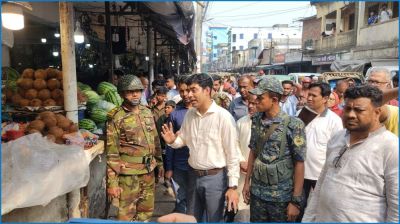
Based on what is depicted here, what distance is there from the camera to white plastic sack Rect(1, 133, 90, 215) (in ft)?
8.68

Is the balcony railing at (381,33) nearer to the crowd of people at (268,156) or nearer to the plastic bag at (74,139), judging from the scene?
the crowd of people at (268,156)

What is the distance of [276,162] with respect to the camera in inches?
120

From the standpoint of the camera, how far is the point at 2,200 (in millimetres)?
2500

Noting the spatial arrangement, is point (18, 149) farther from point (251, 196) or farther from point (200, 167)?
point (251, 196)

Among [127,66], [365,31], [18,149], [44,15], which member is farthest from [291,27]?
[18,149]

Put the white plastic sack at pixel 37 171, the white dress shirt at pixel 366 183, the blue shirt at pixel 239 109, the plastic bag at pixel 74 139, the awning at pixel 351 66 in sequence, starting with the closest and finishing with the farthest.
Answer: the white dress shirt at pixel 366 183
the white plastic sack at pixel 37 171
the plastic bag at pixel 74 139
the blue shirt at pixel 239 109
the awning at pixel 351 66

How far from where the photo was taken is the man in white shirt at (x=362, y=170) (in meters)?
2.12

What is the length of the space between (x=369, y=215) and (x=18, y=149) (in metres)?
2.75

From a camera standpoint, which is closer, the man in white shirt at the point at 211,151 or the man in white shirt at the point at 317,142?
the man in white shirt at the point at 211,151

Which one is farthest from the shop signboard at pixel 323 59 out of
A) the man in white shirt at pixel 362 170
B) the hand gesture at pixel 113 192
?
the man in white shirt at pixel 362 170

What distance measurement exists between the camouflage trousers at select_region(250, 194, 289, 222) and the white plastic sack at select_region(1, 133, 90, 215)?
1.71m

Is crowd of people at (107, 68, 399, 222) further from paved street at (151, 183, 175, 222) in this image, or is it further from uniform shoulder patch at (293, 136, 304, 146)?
paved street at (151, 183, 175, 222)

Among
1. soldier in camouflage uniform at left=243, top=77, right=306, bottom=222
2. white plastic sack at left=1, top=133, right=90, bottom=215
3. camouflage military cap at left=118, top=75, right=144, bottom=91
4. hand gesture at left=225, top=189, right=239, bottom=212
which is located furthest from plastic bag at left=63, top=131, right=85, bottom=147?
soldier in camouflage uniform at left=243, top=77, right=306, bottom=222

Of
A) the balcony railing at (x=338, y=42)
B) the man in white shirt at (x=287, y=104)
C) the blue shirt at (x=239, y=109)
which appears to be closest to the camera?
the blue shirt at (x=239, y=109)
